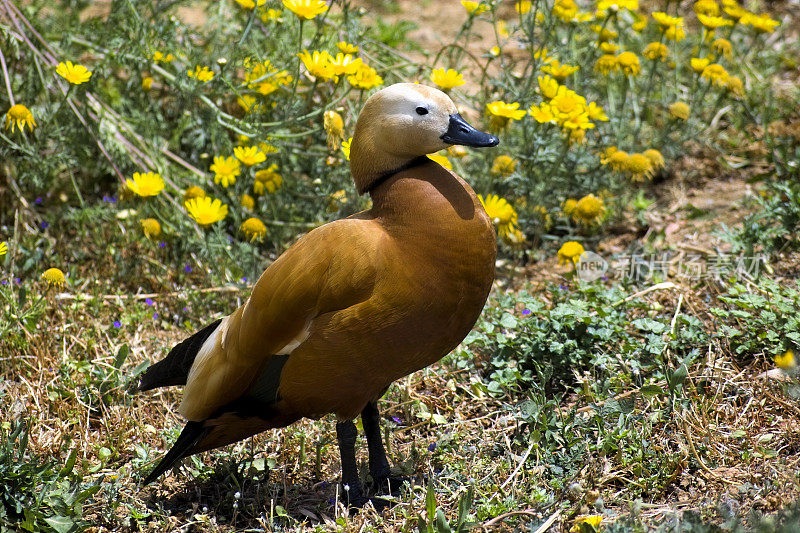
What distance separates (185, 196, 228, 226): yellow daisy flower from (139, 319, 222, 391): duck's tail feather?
0.84 metres

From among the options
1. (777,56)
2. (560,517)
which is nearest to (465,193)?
(560,517)

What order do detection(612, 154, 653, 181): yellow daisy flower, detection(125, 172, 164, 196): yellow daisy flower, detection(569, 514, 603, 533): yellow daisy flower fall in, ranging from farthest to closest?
detection(612, 154, 653, 181): yellow daisy flower < detection(125, 172, 164, 196): yellow daisy flower < detection(569, 514, 603, 533): yellow daisy flower

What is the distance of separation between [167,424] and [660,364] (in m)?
1.75

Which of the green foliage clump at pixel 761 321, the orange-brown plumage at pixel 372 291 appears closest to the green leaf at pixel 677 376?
the green foliage clump at pixel 761 321

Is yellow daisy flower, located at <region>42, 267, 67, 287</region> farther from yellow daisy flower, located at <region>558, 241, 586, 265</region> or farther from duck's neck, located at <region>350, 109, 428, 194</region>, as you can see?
yellow daisy flower, located at <region>558, 241, 586, 265</region>

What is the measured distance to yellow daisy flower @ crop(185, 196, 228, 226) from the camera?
357 cm

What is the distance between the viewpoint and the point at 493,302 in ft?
12.1

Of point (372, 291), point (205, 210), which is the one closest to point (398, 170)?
point (372, 291)

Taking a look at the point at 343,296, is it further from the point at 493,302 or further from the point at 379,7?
the point at 379,7

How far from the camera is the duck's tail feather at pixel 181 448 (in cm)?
260

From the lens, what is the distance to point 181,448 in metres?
2.62

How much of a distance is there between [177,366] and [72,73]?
1.46 metres

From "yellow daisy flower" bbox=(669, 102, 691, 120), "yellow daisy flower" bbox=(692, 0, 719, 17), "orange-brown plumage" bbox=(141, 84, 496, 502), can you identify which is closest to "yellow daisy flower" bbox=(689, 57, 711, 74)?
"yellow daisy flower" bbox=(669, 102, 691, 120)

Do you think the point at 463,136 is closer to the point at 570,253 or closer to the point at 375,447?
the point at 375,447
